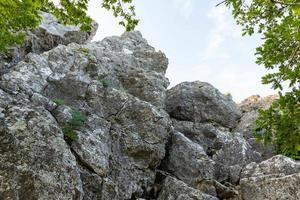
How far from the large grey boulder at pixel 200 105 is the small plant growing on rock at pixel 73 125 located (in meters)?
10.7

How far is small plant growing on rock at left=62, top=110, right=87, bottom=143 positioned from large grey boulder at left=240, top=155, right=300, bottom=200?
9.39 meters

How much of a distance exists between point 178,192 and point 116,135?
4581 mm

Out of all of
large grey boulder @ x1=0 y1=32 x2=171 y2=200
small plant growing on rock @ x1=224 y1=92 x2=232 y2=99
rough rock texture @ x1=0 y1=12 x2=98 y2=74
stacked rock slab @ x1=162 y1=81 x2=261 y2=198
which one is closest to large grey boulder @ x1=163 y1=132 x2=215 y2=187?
stacked rock slab @ x1=162 y1=81 x2=261 y2=198

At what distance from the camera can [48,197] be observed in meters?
11.9

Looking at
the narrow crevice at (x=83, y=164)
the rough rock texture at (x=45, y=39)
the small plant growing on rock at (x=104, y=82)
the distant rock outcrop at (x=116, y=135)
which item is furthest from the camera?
the rough rock texture at (x=45, y=39)

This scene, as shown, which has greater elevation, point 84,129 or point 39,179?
point 84,129

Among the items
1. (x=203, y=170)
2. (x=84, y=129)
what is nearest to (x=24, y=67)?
(x=84, y=129)

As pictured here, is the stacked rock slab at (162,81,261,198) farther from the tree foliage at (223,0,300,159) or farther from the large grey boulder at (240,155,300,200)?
the tree foliage at (223,0,300,159)

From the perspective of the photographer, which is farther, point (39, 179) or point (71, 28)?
point (71, 28)

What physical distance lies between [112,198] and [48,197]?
440 cm

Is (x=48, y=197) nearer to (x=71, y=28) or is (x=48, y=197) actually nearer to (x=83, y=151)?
(x=83, y=151)

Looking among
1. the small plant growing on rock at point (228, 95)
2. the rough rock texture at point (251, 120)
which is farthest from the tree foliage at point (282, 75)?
the small plant growing on rock at point (228, 95)

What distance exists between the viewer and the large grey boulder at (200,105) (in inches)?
1058

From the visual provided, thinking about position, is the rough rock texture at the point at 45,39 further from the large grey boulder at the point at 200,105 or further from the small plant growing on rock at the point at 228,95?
the small plant growing on rock at the point at 228,95
